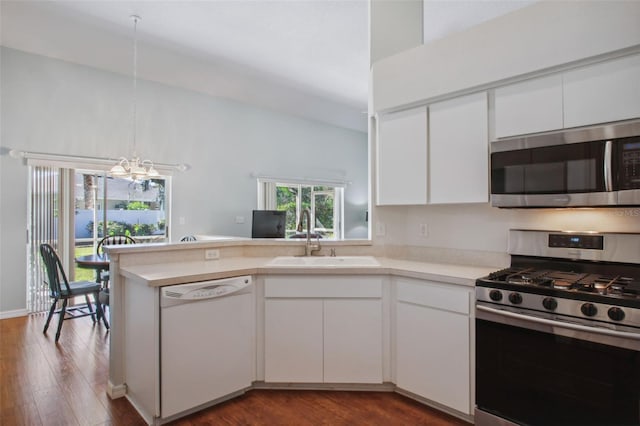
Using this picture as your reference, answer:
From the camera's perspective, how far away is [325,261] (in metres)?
2.68

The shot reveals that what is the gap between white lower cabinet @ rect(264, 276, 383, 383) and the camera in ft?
7.70

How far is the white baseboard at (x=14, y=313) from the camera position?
433 cm

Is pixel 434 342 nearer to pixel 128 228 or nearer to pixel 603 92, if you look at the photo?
pixel 603 92

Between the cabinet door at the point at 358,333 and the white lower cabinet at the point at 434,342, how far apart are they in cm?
13

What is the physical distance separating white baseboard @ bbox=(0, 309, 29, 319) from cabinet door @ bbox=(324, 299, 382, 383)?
4284 mm

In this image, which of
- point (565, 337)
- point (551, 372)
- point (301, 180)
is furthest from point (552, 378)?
point (301, 180)

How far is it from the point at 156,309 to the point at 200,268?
0.41 meters

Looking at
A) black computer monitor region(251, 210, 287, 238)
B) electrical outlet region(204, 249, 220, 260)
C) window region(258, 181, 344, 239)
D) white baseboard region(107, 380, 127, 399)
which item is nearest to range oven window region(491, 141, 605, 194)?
electrical outlet region(204, 249, 220, 260)

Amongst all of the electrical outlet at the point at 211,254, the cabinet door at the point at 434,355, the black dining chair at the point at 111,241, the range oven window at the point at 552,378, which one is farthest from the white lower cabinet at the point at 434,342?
the black dining chair at the point at 111,241

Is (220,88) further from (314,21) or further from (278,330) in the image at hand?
(278,330)

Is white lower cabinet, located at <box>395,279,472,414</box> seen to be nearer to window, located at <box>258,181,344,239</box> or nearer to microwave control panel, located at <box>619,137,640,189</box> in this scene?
microwave control panel, located at <box>619,137,640,189</box>

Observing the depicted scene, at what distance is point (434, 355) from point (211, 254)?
67.6 inches

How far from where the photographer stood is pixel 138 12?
3873 mm

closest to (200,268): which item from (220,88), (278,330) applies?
(278,330)
